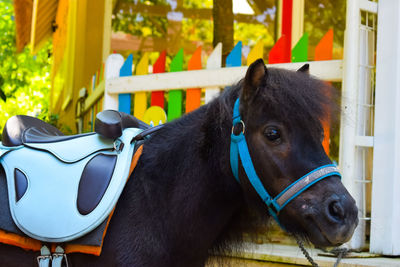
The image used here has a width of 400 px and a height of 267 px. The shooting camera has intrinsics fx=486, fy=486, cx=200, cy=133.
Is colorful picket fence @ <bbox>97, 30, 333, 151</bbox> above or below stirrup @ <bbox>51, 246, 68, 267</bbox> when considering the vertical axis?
above

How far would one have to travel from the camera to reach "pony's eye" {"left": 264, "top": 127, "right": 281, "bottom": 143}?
175cm

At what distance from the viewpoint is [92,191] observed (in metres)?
1.92

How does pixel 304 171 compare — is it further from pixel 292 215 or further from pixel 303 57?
pixel 303 57

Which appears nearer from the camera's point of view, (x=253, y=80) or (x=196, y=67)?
(x=253, y=80)

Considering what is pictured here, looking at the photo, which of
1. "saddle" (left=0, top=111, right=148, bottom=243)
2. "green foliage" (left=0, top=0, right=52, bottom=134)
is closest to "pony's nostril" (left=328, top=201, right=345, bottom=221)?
"saddle" (left=0, top=111, right=148, bottom=243)

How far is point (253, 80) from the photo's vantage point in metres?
1.81

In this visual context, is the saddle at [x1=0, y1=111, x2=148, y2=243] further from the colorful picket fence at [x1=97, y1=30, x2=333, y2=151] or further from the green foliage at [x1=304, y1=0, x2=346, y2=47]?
the green foliage at [x1=304, y1=0, x2=346, y2=47]

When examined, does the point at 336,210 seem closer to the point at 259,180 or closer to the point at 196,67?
the point at 259,180

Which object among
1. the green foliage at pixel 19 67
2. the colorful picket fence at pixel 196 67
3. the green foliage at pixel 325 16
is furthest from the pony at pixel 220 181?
the green foliage at pixel 19 67

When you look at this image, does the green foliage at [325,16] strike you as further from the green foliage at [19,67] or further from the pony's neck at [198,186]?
the pony's neck at [198,186]

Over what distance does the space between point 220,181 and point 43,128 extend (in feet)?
3.74

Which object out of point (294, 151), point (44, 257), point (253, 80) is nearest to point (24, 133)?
point (44, 257)

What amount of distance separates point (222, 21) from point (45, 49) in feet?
45.2

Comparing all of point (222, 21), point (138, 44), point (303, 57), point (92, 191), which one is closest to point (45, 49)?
point (138, 44)
